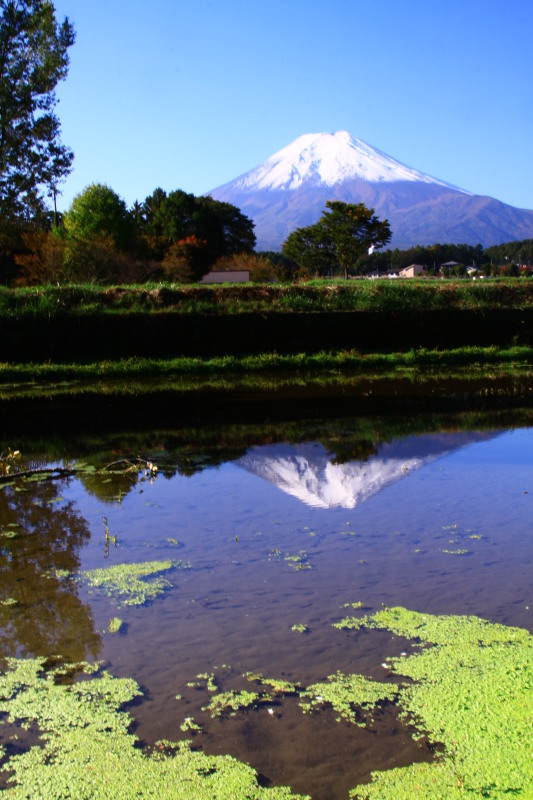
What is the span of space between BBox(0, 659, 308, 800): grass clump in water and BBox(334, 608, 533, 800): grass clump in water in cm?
57

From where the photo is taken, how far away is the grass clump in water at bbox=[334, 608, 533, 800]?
3207 mm

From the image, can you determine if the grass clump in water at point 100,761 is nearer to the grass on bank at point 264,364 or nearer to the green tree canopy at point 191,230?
the grass on bank at point 264,364

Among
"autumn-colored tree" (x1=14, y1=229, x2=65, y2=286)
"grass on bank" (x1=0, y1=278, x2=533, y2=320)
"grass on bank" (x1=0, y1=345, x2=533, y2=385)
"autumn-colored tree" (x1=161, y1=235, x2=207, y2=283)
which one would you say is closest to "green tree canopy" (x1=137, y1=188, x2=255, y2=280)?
"autumn-colored tree" (x1=161, y1=235, x2=207, y2=283)

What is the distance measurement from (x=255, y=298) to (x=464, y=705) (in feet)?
65.6

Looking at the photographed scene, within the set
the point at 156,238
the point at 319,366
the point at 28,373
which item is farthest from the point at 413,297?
the point at 156,238

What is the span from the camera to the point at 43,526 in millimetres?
6879

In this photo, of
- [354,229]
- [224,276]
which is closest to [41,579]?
[224,276]

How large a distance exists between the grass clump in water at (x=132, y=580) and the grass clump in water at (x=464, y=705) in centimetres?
142

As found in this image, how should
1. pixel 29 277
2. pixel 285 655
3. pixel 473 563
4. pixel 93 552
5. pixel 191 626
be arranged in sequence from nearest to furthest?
pixel 285 655 → pixel 191 626 → pixel 473 563 → pixel 93 552 → pixel 29 277

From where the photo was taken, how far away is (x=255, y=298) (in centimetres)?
2331

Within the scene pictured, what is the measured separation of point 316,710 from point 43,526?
3.76 m

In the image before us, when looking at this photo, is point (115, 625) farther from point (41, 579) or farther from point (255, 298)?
point (255, 298)

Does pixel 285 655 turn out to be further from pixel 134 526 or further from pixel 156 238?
pixel 156 238

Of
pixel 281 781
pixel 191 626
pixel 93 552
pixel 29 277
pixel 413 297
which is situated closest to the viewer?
pixel 281 781
